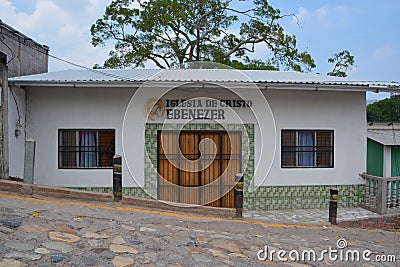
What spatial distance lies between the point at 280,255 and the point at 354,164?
559cm

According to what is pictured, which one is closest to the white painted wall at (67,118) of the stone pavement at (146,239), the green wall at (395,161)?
the stone pavement at (146,239)

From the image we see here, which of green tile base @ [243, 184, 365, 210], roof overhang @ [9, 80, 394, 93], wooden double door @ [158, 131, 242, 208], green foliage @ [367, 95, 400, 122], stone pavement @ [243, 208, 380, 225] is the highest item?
green foliage @ [367, 95, 400, 122]

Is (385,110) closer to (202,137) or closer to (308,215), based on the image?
(308,215)

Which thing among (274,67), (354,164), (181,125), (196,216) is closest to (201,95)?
(181,125)

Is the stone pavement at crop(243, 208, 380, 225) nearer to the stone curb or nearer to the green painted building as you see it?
the stone curb

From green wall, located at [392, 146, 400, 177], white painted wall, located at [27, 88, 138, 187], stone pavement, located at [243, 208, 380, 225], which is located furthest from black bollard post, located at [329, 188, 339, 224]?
white painted wall, located at [27, 88, 138, 187]

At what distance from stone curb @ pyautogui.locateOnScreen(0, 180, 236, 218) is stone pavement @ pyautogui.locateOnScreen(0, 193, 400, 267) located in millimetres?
294

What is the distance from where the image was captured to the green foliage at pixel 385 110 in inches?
894

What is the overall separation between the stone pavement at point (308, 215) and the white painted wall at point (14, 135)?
499 centimetres

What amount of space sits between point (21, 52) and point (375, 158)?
964 centimetres

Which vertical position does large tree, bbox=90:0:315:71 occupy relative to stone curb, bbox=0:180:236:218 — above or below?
above

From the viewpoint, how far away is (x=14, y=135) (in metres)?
8.64

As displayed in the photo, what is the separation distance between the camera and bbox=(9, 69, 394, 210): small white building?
30.3 feet

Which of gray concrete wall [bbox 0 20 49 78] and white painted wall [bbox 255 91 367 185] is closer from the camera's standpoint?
gray concrete wall [bbox 0 20 49 78]
